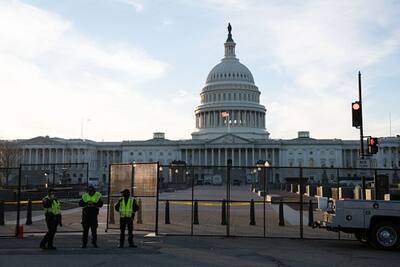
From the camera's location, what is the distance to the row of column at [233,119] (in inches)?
6757

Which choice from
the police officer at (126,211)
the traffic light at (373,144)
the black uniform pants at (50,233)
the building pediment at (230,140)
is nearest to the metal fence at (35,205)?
the black uniform pants at (50,233)

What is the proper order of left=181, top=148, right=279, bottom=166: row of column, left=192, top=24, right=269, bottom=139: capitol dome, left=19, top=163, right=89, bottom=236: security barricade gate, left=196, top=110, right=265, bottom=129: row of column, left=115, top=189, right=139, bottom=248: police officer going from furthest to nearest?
left=196, top=110, right=265, bottom=129: row of column
left=192, top=24, right=269, bottom=139: capitol dome
left=181, top=148, right=279, bottom=166: row of column
left=19, top=163, right=89, bottom=236: security barricade gate
left=115, top=189, right=139, bottom=248: police officer

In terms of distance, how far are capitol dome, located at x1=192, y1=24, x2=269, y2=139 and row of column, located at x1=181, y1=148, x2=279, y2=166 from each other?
26.4 feet

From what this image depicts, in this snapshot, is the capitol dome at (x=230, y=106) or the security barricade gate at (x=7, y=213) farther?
the capitol dome at (x=230, y=106)

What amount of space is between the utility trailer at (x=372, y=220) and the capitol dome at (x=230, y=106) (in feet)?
486

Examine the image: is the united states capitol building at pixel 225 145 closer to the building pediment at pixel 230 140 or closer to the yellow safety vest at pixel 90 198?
the building pediment at pixel 230 140

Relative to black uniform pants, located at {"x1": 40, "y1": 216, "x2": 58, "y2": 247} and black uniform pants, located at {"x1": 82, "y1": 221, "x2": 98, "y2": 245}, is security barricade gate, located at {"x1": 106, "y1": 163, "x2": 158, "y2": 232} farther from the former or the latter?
black uniform pants, located at {"x1": 40, "y1": 216, "x2": 58, "y2": 247}

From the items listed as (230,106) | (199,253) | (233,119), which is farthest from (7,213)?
(233,119)

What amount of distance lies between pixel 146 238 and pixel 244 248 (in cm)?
450

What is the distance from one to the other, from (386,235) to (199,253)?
6.53m

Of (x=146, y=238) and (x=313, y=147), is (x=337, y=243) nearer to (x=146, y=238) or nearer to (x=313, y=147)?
(x=146, y=238)

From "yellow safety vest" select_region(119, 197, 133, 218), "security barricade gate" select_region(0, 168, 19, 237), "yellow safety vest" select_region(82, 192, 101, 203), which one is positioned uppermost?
"yellow safety vest" select_region(82, 192, 101, 203)

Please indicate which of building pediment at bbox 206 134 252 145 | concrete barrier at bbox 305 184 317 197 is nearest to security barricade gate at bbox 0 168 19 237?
concrete barrier at bbox 305 184 317 197

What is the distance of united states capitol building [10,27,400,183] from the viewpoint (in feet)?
523
